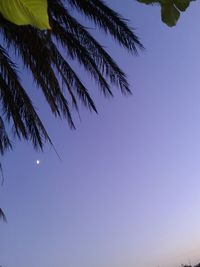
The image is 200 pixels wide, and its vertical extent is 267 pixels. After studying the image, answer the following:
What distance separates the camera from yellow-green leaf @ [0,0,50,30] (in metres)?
0.50

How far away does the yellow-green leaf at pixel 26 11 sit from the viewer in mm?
500

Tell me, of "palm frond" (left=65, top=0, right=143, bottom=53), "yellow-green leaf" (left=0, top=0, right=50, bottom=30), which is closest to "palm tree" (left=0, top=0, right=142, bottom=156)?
"palm frond" (left=65, top=0, right=143, bottom=53)

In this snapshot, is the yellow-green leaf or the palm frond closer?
the yellow-green leaf

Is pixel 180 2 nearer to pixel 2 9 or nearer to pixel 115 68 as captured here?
pixel 2 9

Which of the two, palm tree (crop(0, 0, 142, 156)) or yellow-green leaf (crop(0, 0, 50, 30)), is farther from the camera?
palm tree (crop(0, 0, 142, 156))

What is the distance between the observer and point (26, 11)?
1.66 ft

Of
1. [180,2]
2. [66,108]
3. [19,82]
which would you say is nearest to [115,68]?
[66,108]

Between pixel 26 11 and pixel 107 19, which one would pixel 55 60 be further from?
pixel 26 11

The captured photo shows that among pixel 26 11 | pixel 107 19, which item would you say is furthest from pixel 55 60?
pixel 26 11

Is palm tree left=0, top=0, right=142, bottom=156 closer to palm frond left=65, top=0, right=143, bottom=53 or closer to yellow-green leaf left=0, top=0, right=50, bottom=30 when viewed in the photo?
palm frond left=65, top=0, right=143, bottom=53

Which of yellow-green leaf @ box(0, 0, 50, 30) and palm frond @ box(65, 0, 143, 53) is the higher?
palm frond @ box(65, 0, 143, 53)

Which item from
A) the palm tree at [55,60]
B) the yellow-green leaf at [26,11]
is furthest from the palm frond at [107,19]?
the yellow-green leaf at [26,11]

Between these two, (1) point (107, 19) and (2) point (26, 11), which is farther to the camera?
(1) point (107, 19)

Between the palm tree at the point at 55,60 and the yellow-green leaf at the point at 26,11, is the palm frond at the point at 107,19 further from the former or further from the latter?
the yellow-green leaf at the point at 26,11
